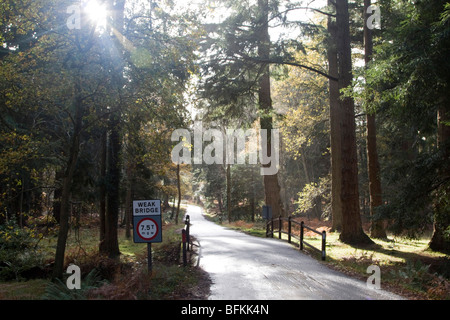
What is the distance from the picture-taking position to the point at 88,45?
9508 millimetres

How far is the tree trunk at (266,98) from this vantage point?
1565cm

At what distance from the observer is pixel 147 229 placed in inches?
312

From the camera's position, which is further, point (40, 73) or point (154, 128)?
point (154, 128)

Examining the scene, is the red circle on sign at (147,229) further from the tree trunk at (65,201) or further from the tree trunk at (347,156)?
the tree trunk at (347,156)

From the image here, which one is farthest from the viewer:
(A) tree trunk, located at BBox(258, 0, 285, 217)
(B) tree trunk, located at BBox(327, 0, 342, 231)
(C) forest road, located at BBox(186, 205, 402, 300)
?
(B) tree trunk, located at BBox(327, 0, 342, 231)

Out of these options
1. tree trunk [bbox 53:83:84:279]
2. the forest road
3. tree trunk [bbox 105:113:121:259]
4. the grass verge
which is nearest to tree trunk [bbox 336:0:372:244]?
the forest road

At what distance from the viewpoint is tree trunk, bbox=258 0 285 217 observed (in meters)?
Result: 15.6

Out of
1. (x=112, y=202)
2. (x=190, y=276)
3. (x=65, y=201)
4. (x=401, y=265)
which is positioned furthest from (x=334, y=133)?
(x=65, y=201)

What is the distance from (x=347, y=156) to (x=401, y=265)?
4895mm

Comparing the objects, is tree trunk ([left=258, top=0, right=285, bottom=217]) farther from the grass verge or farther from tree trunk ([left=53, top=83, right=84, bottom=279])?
the grass verge

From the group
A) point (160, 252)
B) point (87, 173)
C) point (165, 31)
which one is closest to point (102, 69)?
point (165, 31)
